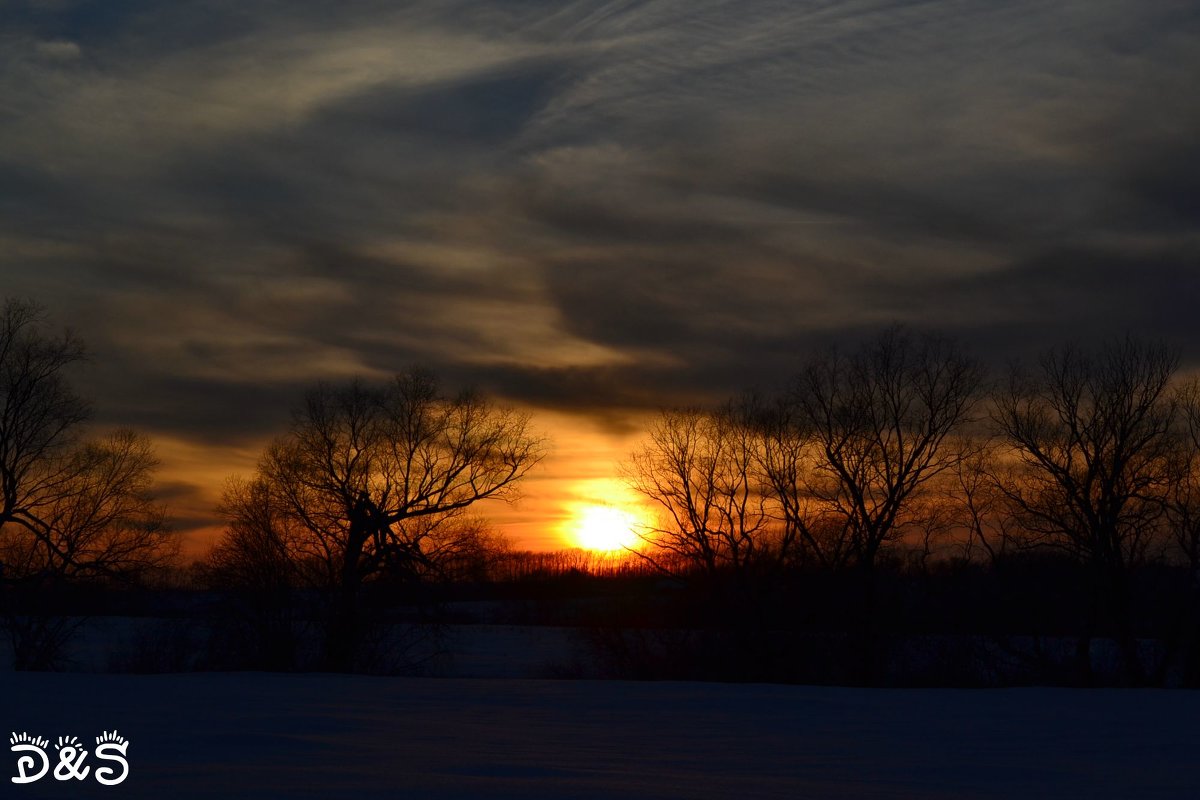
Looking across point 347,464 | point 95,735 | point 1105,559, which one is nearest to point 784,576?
point 1105,559

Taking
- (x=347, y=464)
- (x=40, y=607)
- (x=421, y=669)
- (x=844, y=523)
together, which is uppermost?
(x=347, y=464)

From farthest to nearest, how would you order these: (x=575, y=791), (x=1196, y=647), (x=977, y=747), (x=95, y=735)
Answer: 1. (x=1196, y=647)
2. (x=977, y=747)
3. (x=95, y=735)
4. (x=575, y=791)

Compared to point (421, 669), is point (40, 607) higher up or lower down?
higher up

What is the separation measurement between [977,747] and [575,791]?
4.65 metres

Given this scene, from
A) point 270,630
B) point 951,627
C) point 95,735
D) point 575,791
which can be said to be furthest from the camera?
point 951,627

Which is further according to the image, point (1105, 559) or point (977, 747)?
point (1105, 559)

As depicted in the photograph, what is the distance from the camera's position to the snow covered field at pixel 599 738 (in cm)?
700

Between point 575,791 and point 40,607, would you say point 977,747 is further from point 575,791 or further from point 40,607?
point 40,607

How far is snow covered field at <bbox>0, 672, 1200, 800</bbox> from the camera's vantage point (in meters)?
7.00

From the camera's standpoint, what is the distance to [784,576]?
39.6m

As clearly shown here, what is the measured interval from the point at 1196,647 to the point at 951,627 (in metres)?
7.79

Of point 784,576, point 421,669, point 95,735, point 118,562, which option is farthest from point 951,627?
point 95,735

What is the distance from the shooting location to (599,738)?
9852mm

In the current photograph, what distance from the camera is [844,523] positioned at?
38.8m
